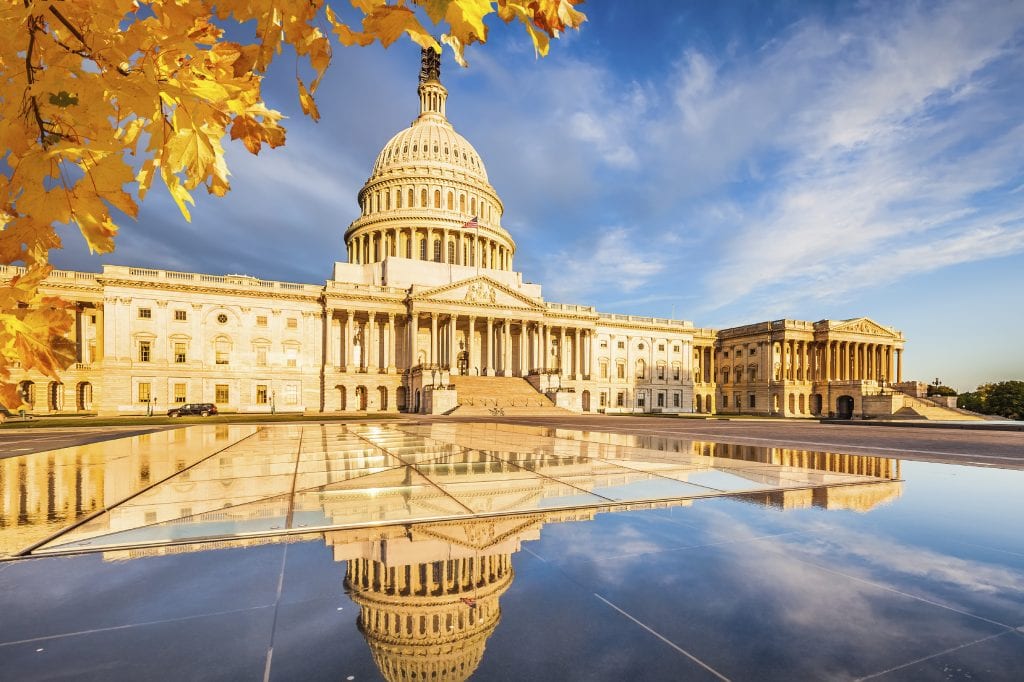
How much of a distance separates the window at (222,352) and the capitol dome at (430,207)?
27327 millimetres

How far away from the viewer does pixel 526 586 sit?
3469mm

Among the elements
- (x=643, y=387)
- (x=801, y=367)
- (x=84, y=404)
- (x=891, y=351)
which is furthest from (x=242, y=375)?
(x=891, y=351)

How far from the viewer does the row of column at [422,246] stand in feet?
250

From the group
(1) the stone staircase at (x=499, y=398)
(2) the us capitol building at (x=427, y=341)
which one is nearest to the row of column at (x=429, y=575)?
(1) the stone staircase at (x=499, y=398)

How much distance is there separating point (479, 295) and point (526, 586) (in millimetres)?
61340

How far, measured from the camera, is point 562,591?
3381 millimetres

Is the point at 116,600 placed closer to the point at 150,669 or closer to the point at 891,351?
the point at 150,669

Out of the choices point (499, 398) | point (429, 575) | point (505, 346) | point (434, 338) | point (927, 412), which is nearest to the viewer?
point (429, 575)

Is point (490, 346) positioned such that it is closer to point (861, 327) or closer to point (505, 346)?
point (505, 346)

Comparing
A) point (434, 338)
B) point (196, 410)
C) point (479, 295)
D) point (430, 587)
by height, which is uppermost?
point (479, 295)

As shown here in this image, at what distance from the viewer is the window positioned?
185ft

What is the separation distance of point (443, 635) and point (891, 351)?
111 metres

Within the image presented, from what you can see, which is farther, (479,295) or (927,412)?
(927,412)

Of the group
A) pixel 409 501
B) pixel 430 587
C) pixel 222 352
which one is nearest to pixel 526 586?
pixel 430 587
